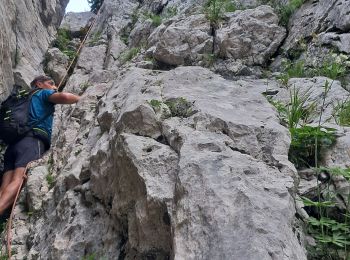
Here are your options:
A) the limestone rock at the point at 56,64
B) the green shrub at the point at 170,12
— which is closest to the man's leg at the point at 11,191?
the limestone rock at the point at 56,64

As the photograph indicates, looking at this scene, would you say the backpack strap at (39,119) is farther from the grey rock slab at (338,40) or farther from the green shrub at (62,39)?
the green shrub at (62,39)

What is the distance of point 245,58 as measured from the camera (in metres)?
6.80

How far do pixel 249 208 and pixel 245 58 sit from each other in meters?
4.41

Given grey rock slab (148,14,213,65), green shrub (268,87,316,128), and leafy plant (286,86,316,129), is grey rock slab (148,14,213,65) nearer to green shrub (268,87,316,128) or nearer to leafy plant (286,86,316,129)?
green shrub (268,87,316,128)

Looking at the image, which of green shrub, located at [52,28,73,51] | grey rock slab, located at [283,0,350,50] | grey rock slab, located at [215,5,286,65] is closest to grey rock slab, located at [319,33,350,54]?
grey rock slab, located at [283,0,350,50]

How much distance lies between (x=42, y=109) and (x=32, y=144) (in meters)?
0.67

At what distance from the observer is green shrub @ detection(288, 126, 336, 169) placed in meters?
3.82

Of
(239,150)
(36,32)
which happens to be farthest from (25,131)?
(36,32)

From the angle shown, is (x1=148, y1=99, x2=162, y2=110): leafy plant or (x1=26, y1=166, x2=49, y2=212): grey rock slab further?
(x1=26, y1=166, x2=49, y2=212): grey rock slab

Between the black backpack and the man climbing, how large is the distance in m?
0.07

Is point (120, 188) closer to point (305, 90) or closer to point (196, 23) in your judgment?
point (305, 90)

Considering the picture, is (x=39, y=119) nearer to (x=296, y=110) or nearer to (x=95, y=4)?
(x=296, y=110)

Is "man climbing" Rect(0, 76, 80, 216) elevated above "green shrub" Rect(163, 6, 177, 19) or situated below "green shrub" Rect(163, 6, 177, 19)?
below

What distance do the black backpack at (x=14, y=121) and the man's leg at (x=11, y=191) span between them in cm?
69
